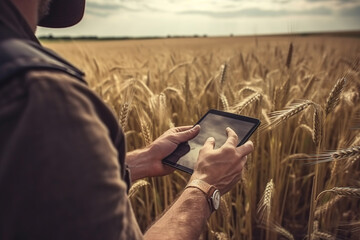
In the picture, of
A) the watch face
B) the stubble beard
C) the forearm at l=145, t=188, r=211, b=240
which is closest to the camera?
the stubble beard

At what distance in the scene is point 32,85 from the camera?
19.2 inches

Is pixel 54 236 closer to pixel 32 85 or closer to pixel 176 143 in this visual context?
pixel 32 85

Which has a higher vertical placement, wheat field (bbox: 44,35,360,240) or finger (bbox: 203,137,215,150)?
finger (bbox: 203,137,215,150)

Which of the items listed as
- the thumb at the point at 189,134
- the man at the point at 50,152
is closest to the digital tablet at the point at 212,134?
the thumb at the point at 189,134

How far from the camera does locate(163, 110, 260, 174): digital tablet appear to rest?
104cm

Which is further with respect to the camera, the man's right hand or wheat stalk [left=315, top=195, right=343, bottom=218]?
wheat stalk [left=315, top=195, right=343, bottom=218]

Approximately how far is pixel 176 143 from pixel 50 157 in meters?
0.74

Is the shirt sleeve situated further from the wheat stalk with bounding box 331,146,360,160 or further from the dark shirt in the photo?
the wheat stalk with bounding box 331,146,360,160

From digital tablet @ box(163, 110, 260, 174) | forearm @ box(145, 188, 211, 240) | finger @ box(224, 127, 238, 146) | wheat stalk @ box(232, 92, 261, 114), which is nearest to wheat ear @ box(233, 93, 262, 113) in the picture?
wheat stalk @ box(232, 92, 261, 114)

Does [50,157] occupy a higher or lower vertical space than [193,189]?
higher

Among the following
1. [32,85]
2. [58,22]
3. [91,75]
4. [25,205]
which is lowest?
[91,75]

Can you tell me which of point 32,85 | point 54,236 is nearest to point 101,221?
point 54,236

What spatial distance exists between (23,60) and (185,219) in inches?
19.9

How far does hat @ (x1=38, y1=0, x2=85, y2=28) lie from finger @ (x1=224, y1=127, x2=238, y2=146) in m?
0.63
